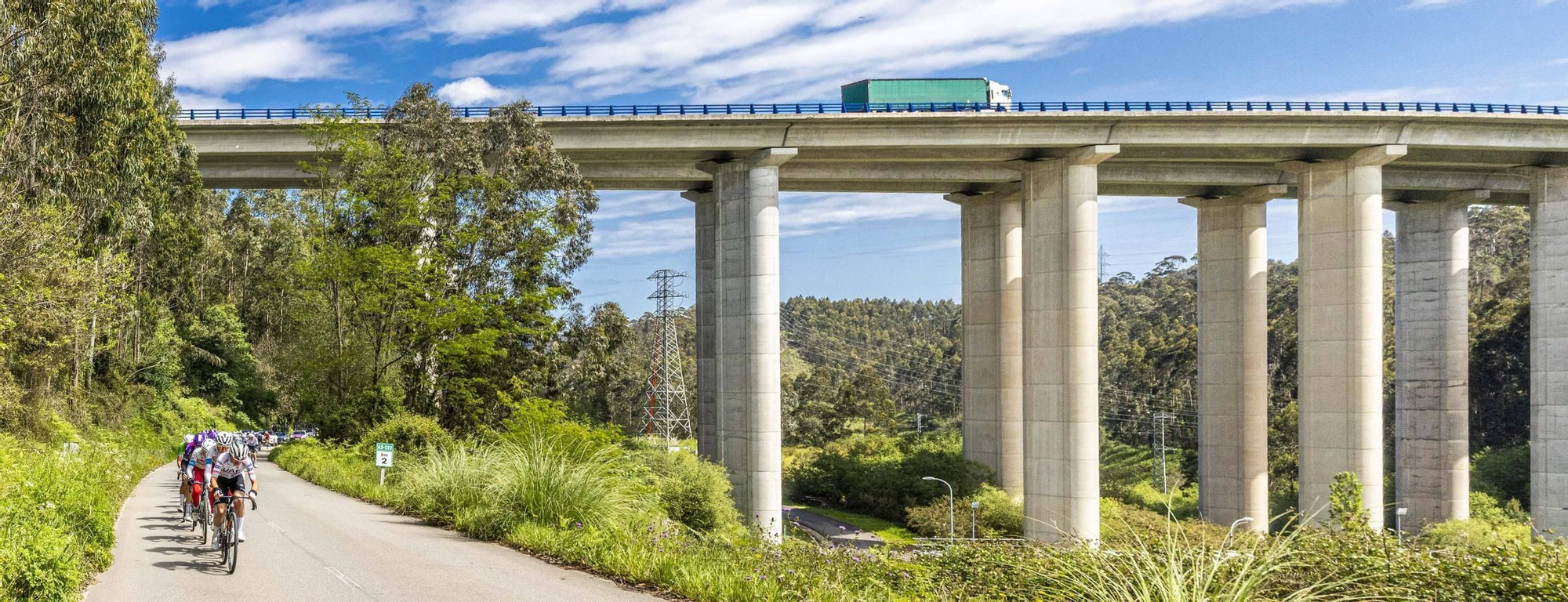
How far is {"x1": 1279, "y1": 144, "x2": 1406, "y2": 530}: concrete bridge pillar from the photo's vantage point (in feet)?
133

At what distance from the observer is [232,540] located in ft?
40.2

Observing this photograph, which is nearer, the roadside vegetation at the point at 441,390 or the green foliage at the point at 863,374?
the roadside vegetation at the point at 441,390

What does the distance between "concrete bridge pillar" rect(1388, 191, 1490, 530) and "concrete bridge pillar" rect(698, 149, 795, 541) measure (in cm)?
3221

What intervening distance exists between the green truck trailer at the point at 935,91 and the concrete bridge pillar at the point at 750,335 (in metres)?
4.47

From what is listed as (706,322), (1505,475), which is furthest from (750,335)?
(1505,475)

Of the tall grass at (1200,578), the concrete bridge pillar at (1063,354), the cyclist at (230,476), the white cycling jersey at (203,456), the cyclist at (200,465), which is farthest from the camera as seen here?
the concrete bridge pillar at (1063,354)

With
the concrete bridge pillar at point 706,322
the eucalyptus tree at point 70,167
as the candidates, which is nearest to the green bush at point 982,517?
the concrete bridge pillar at point 706,322

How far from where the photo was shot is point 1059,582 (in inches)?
393

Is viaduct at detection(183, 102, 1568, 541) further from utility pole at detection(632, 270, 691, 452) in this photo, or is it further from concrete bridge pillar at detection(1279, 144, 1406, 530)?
utility pole at detection(632, 270, 691, 452)

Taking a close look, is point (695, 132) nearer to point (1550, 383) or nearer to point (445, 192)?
point (445, 192)

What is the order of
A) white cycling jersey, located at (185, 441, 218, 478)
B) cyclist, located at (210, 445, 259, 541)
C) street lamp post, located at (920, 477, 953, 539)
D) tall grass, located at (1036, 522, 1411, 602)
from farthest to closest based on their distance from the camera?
street lamp post, located at (920, 477, 953, 539) < white cycling jersey, located at (185, 441, 218, 478) < cyclist, located at (210, 445, 259, 541) < tall grass, located at (1036, 522, 1411, 602)

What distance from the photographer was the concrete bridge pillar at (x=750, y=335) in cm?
3947

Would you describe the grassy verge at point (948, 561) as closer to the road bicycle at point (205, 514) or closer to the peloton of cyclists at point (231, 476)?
the road bicycle at point (205, 514)

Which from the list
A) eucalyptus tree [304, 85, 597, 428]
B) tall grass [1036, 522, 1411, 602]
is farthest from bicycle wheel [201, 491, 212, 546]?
eucalyptus tree [304, 85, 597, 428]
